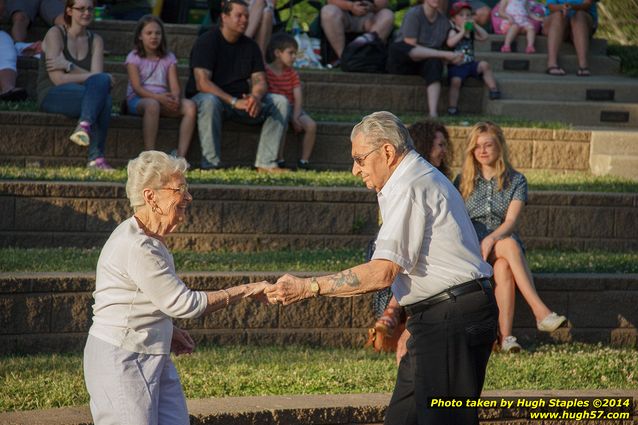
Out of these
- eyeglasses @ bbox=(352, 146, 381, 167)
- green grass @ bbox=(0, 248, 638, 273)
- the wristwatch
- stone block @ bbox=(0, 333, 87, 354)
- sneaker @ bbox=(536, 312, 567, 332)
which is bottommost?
stone block @ bbox=(0, 333, 87, 354)

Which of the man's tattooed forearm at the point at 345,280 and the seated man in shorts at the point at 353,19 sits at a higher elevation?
the seated man in shorts at the point at 353,19

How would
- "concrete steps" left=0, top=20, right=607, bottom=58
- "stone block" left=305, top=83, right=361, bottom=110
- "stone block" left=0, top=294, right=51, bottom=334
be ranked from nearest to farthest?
"stone block" left=0, top=294, right=51, bottom=334 → "stone block" left=305, top=83, right=361, bottom=110 → "concrete steps" left=0, top=20, right=607, bottom=58

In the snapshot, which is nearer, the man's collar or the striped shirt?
the man's collar

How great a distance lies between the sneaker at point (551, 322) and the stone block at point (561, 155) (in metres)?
3.92

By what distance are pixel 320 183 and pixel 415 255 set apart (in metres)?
5.53

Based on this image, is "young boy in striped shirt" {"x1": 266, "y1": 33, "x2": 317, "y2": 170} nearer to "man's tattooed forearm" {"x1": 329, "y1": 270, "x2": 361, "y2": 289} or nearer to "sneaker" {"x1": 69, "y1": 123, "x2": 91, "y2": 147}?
"sneaker" {"x1": 69, "y1": 123, "x2": 91, "y2": 147}

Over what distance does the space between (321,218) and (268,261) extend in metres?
1.13

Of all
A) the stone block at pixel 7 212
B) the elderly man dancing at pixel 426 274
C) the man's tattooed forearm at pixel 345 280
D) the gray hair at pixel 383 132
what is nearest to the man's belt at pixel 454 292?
the elderly man dancing at pixel 426 274

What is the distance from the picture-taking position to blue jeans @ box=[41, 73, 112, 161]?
10820 millimetres

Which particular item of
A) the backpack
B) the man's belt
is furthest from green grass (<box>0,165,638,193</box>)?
the man's belt

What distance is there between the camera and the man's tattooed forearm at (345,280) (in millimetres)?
5172

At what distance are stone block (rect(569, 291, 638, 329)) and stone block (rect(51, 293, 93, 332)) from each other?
3.49 m

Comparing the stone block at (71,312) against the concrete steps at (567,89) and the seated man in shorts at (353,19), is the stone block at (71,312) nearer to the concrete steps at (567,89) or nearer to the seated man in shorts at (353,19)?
the concrete steps at (567,89)

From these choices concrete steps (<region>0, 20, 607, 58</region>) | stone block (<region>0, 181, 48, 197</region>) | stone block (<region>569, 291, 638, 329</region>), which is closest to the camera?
stone block (<region>569, 291, 638, 329</region>)
